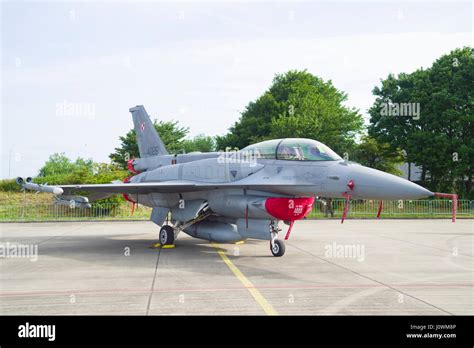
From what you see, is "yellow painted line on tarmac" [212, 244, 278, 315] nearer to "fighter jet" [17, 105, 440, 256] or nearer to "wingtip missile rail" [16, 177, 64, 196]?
"fighter jet" [17, 105, 440, 256]

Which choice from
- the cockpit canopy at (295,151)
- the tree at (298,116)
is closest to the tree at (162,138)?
the tree at (298,116)

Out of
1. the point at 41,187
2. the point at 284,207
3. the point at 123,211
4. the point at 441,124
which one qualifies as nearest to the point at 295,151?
the point at 284,207

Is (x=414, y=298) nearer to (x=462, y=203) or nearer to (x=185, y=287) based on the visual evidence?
(x=185, y=287)

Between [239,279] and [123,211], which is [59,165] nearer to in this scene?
[123,211]

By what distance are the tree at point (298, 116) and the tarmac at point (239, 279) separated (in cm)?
2335

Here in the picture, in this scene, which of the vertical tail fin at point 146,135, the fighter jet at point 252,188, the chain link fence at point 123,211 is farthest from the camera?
the chain link fence at point 123,211

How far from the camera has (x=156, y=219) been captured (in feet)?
47.3

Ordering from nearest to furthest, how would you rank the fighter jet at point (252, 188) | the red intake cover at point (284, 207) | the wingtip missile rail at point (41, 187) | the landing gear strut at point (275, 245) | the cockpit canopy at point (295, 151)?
1. the fighter jet at point (252, 188)
2. the cockpit canopy at point (295, 151)
3. the red intake cover at point (284, 207)
4. the landing gear strut at point (275, 245)
5. the wingtip missile rail at point (41, 187)

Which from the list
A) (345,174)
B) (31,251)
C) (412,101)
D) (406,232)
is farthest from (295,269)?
(412,101)

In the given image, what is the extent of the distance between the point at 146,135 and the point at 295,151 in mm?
7821

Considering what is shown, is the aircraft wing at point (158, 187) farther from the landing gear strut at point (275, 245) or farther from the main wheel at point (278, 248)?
the main wheel at point (278, 248)

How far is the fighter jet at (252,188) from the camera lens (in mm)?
10102

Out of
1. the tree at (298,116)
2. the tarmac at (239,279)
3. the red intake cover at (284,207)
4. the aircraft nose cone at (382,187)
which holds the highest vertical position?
the tree at (298,116)
